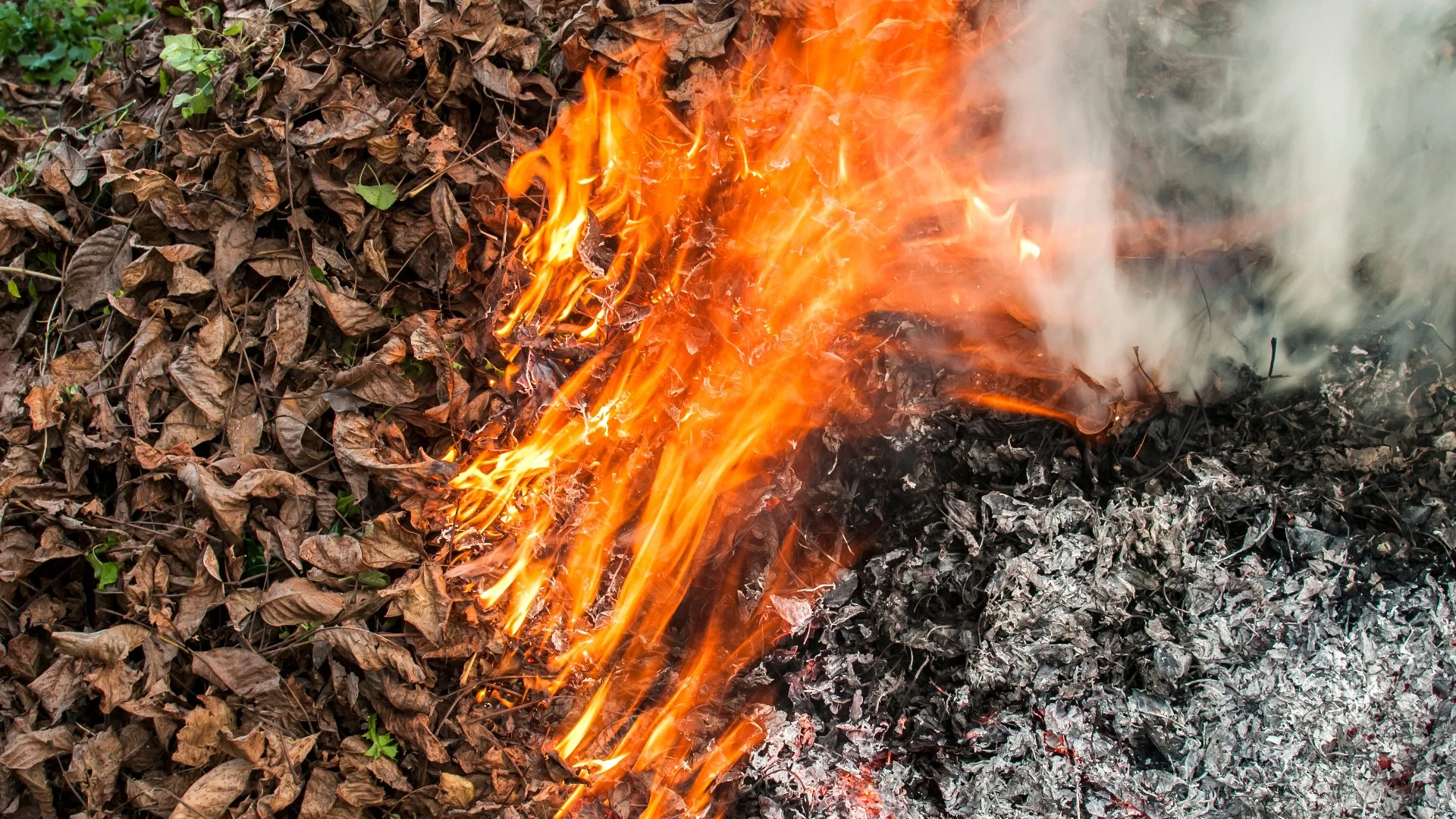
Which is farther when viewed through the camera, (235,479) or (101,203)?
(101,203)

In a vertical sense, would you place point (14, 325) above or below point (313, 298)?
below

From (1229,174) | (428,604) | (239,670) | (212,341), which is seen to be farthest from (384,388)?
(1229,174)

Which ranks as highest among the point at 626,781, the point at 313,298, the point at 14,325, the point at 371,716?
the point at 313,298

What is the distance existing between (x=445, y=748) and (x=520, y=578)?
1.71 feet

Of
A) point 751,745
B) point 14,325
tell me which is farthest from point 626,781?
point 14,325

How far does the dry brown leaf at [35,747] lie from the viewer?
2430mm

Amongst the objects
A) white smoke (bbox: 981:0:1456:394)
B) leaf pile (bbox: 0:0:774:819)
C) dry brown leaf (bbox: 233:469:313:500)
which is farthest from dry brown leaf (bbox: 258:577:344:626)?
white smoke (bbox: 981:0:1456:394)

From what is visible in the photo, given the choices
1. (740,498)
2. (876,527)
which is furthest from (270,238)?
(876,527)

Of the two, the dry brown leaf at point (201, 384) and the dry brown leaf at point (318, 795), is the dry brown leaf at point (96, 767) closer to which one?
the dry brown leaf at point (318, 795)

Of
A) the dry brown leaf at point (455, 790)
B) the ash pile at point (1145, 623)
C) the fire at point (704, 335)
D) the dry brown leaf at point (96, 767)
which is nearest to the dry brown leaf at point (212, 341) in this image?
the fire at point (704, 335)

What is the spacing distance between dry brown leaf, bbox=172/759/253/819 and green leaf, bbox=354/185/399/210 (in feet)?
5.35

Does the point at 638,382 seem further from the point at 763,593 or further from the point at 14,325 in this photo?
the point at 14,325

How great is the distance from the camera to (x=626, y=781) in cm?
266

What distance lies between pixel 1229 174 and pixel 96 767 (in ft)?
11.8
